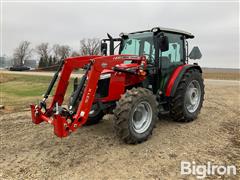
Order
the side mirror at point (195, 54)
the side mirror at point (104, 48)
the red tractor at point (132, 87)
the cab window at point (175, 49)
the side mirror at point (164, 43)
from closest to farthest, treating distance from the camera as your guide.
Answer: the red tractor at point (132, 87) < the side mirror at point (164, 43) < the cab window at point (175, 49) < the side mirror at point (104, 48) < the side mirror at point (195, 54)

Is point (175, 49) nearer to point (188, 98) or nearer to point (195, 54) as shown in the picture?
point (195, 54)

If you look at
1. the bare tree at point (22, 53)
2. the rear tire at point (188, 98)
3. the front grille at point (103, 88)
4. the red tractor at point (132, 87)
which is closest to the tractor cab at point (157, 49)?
the red tractor at point (132, 87)

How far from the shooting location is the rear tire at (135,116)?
14.4 ft

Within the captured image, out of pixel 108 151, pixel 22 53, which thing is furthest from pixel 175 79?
pixel 22 53

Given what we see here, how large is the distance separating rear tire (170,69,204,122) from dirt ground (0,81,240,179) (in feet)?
0.83

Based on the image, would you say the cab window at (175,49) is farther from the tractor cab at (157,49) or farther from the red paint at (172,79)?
the red paint at (172,79)

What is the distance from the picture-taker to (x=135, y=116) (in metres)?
4.86

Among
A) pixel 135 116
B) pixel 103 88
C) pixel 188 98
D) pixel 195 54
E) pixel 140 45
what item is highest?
pixel 140 45

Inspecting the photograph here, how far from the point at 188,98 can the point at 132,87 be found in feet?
5.65

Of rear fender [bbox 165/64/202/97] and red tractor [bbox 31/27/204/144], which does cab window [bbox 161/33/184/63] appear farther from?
rear fender [bbox 165/64/202/97]

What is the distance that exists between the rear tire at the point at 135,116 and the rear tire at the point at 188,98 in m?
1.17

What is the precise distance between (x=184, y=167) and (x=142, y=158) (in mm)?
716

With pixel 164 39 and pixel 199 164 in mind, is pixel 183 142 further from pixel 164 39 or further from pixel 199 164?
pixel 164 39

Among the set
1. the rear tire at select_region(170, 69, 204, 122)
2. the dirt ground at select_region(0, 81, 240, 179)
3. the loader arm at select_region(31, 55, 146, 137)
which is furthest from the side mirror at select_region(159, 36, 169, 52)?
the dirt ground at select_region(0, 81, 240, 179)
